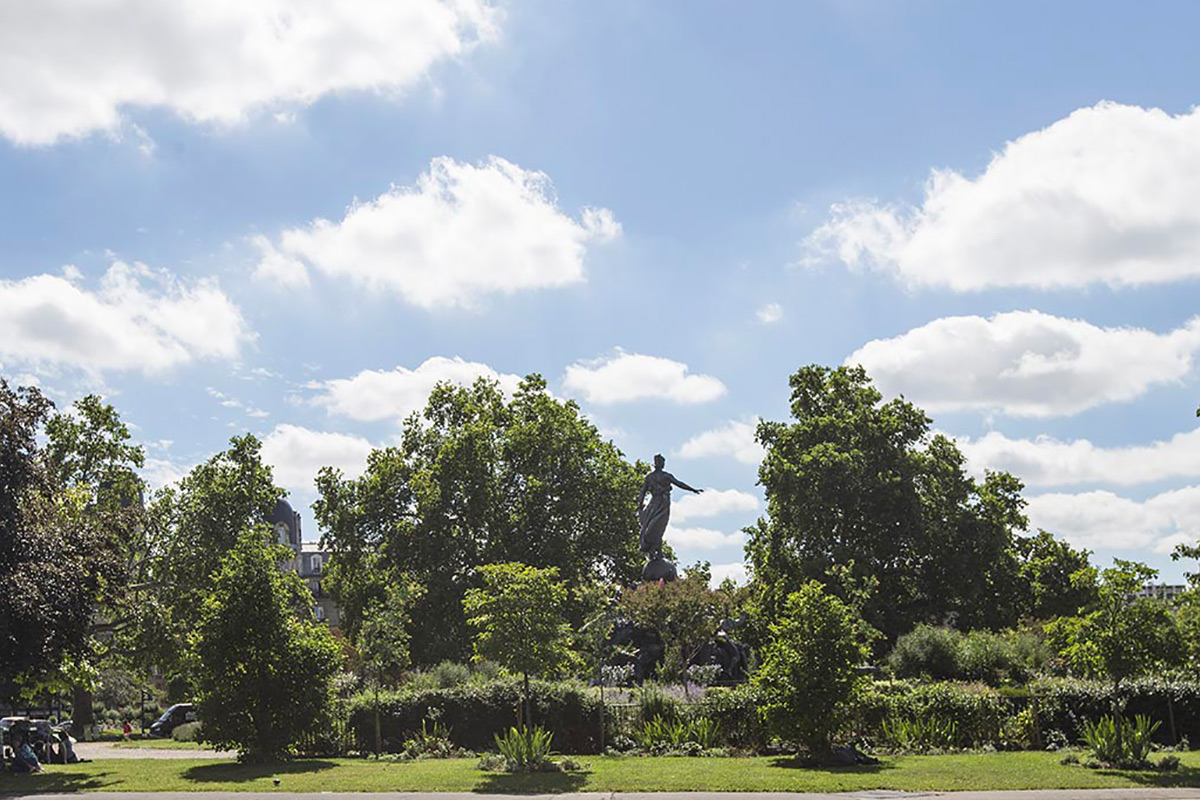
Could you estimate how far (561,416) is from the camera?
54.2 metres

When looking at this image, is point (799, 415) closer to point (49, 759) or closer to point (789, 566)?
point (789, 566)

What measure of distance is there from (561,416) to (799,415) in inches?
472

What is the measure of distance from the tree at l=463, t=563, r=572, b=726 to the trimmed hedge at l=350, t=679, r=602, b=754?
2064 mm

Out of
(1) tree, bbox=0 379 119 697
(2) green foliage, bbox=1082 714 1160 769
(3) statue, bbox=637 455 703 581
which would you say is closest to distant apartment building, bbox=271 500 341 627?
(3) statue, bbox=637 455 703 581

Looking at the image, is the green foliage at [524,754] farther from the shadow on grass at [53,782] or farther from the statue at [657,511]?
the statue at [657,511]

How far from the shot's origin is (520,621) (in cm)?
2244

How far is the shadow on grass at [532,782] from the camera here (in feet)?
61.0

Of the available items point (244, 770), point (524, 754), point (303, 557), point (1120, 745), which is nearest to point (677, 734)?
point (524, 754)

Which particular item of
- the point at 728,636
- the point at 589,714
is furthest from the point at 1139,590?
the point at 728,636

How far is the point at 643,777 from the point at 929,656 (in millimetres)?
14601

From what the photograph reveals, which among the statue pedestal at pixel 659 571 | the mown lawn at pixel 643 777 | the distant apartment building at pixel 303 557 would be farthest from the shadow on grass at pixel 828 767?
the distant apartment building at pixel 303 557

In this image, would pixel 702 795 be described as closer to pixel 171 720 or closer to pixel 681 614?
pixel 681 614

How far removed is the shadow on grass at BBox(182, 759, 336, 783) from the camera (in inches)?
851

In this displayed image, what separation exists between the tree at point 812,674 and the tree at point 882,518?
22.3 metres
